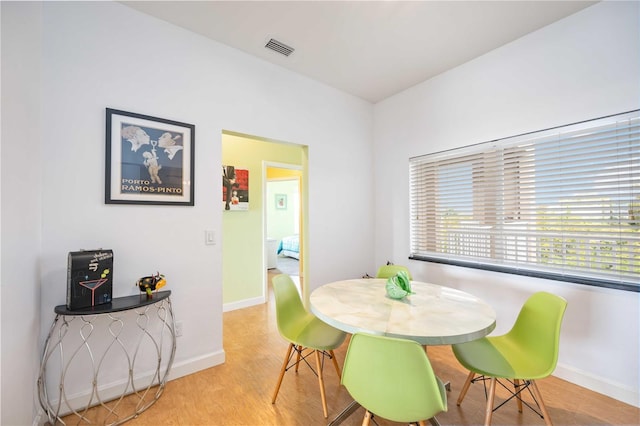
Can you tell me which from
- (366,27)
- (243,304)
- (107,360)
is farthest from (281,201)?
(107,360)

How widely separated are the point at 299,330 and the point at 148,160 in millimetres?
1752

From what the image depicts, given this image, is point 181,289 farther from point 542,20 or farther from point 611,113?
point 542,20

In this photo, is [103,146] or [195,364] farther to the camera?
[195,364]

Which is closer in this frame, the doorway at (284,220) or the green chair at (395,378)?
the green chair at (395,378)

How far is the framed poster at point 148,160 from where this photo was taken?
192 cm

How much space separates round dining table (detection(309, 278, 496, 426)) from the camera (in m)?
1.27

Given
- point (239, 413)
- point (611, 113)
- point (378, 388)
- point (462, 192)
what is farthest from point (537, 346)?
point (239, 413)

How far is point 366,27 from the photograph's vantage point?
7.26ft

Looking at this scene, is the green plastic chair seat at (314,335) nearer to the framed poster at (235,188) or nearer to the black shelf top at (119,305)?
the black shelf top at (119,305)

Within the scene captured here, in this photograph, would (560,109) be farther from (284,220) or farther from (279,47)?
(284,220)

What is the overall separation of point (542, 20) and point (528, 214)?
5.20 feet

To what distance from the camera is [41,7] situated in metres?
1.69

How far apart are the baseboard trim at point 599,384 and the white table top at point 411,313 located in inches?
46.5

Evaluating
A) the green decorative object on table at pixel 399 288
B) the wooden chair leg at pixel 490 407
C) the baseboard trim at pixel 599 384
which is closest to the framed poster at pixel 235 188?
the green decorative object on table at pixel 399 288
